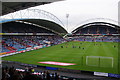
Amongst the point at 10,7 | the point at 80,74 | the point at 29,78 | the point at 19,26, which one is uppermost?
the point at 19,26

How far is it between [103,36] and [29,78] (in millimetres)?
83423

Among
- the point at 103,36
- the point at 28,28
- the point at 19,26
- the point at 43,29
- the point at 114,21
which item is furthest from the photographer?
the point at 103,36

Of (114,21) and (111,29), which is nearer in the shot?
(114,21)

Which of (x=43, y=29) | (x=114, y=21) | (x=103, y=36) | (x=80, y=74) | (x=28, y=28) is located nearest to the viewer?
(x=80, y=74)

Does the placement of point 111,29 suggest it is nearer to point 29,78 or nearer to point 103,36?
point 103,36

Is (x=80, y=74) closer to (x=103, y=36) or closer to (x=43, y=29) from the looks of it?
(x=43, y=29)

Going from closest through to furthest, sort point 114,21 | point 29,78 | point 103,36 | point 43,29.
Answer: point 29,78 < point 43,29 < point 114,21 < point 103,36

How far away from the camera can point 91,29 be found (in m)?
91.7

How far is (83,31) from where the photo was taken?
9294 cm

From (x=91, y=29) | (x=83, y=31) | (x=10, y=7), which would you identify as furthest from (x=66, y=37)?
(x=10, y=7)

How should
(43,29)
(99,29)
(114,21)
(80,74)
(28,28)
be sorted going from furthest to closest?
(99,29), (114,21), (43,29), (28,28), (80,74)

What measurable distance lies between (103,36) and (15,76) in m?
83.8

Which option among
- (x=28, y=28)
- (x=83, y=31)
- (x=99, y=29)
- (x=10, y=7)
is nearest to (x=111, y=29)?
(x=99, y=29)

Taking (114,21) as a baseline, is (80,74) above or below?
below
